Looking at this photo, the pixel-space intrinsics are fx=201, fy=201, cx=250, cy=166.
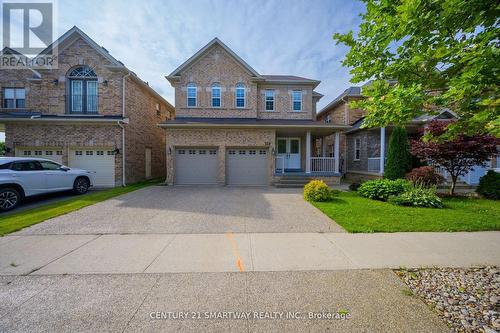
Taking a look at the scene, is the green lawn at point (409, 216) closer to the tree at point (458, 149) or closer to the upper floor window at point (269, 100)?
the tree at point (458, 149)

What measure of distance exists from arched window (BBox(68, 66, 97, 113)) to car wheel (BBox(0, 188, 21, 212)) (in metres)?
7.11

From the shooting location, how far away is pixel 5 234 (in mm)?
4836

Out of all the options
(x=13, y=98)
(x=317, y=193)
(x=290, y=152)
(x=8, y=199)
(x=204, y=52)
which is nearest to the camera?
(x=8, y=199)

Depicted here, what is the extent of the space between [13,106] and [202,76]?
1229 cm

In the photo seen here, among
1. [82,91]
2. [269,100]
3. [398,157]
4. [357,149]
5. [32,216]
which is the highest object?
[269,100]

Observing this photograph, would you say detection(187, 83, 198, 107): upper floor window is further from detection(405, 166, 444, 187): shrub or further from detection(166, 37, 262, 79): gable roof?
detection(405, 166, 444, 187): shrub

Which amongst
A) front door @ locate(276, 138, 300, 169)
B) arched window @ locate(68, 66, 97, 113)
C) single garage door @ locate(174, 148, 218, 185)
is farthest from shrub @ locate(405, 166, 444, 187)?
arched window @ locate(68, 66, 97, 113)

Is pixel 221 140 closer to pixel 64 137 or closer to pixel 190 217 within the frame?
pixel 190 217

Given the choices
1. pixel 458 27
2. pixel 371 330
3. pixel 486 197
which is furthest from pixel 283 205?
pixel 486 197

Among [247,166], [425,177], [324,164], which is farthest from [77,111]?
[425,177]

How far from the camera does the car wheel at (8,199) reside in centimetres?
718

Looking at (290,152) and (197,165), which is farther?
(290,152)

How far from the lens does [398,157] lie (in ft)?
36.9

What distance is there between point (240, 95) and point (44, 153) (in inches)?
501
